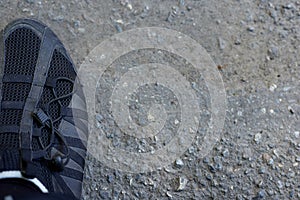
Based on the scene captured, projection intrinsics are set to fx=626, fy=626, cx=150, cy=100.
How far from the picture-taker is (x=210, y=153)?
2049 mm

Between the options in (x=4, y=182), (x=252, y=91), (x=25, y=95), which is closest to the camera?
(x=4, y=182)

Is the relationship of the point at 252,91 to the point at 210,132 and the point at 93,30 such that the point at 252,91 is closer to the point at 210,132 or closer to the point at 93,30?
the point at 210,132

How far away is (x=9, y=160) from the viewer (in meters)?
1.81

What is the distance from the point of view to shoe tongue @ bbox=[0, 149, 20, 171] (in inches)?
70.2

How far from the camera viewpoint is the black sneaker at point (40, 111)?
1863 mm

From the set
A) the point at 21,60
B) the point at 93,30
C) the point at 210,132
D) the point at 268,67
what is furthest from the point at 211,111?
the point at 21,60

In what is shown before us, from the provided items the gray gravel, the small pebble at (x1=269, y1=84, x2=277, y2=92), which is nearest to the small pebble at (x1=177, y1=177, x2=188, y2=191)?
the gray gravel

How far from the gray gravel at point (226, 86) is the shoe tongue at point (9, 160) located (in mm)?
271

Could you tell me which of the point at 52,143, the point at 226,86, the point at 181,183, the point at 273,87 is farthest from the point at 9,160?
the point at 273,87

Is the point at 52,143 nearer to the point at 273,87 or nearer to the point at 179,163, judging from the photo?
the point at 179,163

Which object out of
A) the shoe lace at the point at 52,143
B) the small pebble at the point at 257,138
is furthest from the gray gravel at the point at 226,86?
the shoe lace at the point at 52,143

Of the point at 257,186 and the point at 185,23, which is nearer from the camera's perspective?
the point at 257,186

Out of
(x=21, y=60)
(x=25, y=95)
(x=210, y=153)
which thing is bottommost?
(x=210, y=153)

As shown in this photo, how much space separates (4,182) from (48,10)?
71cm
